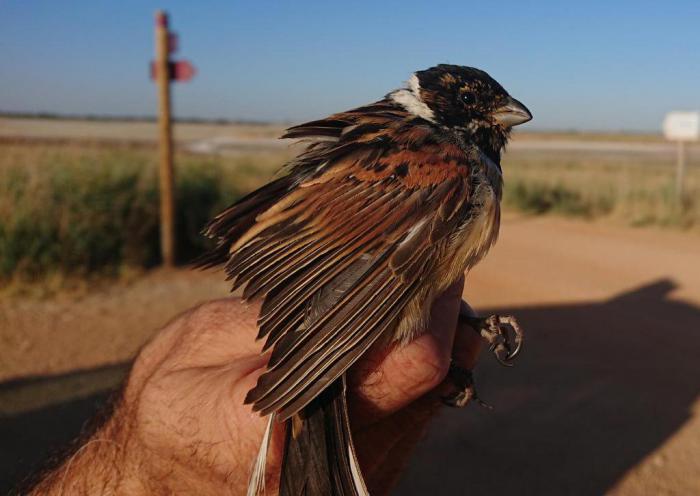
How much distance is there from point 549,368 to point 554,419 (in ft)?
2.99

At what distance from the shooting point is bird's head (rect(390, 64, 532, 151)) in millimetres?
2992

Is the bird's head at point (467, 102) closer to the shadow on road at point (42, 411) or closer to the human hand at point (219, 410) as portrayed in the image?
the human hand at point (219, 410)

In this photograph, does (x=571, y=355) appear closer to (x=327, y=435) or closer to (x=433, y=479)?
(x=433, y=479)

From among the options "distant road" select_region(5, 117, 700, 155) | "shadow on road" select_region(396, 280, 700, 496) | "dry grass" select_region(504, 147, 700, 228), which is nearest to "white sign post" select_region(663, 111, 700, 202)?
"dry grass" select_region(504, 147, 700, 228)

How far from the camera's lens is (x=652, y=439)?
4.88 meters

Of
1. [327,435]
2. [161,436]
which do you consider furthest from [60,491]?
[327,435]

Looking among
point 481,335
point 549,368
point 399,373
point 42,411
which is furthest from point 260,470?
point 549,368

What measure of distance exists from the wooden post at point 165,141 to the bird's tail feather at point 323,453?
25.6 ft

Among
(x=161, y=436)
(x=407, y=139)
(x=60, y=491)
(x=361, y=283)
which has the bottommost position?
(x=60, y=491)

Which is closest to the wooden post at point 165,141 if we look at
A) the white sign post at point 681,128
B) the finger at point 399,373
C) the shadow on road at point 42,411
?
the shadow on road at point 42,411

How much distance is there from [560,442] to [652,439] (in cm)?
70

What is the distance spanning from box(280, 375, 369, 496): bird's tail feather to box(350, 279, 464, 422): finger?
0.36ft

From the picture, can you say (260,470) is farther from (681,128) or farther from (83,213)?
(681,128)

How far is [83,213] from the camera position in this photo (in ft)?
30.0
